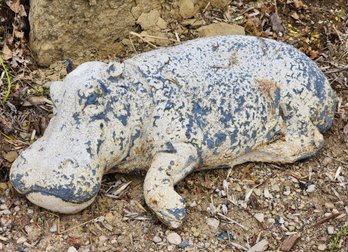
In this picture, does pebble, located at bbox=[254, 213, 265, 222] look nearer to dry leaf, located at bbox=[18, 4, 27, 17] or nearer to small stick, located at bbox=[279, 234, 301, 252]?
small stick, located at bbox=[279, 234, 301, 252]

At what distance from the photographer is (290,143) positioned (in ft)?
11.6

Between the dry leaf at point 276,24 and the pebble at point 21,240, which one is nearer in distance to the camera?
the pebble at point 21,240

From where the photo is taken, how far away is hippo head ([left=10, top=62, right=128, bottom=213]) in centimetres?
300

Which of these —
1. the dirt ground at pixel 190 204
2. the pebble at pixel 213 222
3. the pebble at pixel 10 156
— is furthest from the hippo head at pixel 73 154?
the pebble at pixel 213 222

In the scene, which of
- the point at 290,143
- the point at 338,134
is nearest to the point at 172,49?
the point at 290,143

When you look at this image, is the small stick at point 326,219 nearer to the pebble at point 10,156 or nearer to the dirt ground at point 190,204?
the dirt ground at point 190,204

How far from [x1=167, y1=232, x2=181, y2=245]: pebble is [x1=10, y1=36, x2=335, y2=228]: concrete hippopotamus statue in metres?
0.07

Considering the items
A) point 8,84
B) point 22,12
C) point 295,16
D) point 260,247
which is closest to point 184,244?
point 260,247

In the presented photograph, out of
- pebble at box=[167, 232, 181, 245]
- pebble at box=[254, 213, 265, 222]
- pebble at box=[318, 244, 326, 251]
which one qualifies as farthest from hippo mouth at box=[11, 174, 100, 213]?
pebble at box=[318, 244, 326, 251]

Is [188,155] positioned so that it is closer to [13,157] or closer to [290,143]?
[290,143]

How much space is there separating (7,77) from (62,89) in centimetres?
75

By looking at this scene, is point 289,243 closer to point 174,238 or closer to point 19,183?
point 174,238

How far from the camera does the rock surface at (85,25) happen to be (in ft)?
12.6

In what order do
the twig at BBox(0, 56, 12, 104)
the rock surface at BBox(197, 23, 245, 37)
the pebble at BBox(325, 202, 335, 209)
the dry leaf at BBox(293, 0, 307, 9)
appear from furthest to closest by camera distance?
1. the dry leaf at BBox(293, 0, 307, 9)
2. the rock surface at BBox(197, 23, 245, 37)
3. the twig at BBox(0, 56, 12, 104)
4. the pebble at BBox(325, 202, 335, 209)
